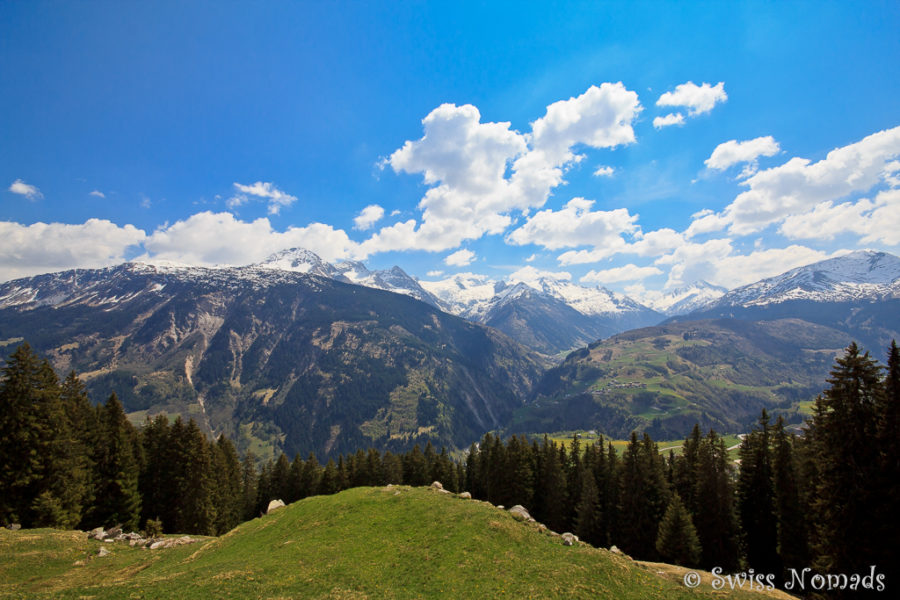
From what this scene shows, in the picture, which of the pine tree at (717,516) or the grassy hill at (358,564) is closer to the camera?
the grassy hill at (358,564)

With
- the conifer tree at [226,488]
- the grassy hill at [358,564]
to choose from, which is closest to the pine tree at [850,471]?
the grassy hill at [358,564]

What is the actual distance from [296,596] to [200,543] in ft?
85.2

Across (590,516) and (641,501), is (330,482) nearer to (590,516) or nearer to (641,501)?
(590,516)

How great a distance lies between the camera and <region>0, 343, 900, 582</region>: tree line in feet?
91.8

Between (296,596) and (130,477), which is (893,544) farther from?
(130,477)

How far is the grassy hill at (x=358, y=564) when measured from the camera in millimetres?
25562

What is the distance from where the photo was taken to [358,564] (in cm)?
3052

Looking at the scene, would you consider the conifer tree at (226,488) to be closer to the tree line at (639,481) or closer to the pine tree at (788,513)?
the tree line at (639,481)

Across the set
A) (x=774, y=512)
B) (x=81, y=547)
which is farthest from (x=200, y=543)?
(x=774, y=512)

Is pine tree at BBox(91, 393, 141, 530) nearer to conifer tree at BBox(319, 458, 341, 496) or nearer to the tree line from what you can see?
the tree line

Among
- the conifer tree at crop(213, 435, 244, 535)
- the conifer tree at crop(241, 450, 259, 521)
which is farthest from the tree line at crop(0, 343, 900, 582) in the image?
the conifer tree at crop(241, 450, 259, 521)

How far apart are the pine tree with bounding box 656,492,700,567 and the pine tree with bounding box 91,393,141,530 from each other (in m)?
74.2

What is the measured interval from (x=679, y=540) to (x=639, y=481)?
11915 millimetres

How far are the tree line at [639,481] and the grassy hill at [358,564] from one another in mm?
8987
